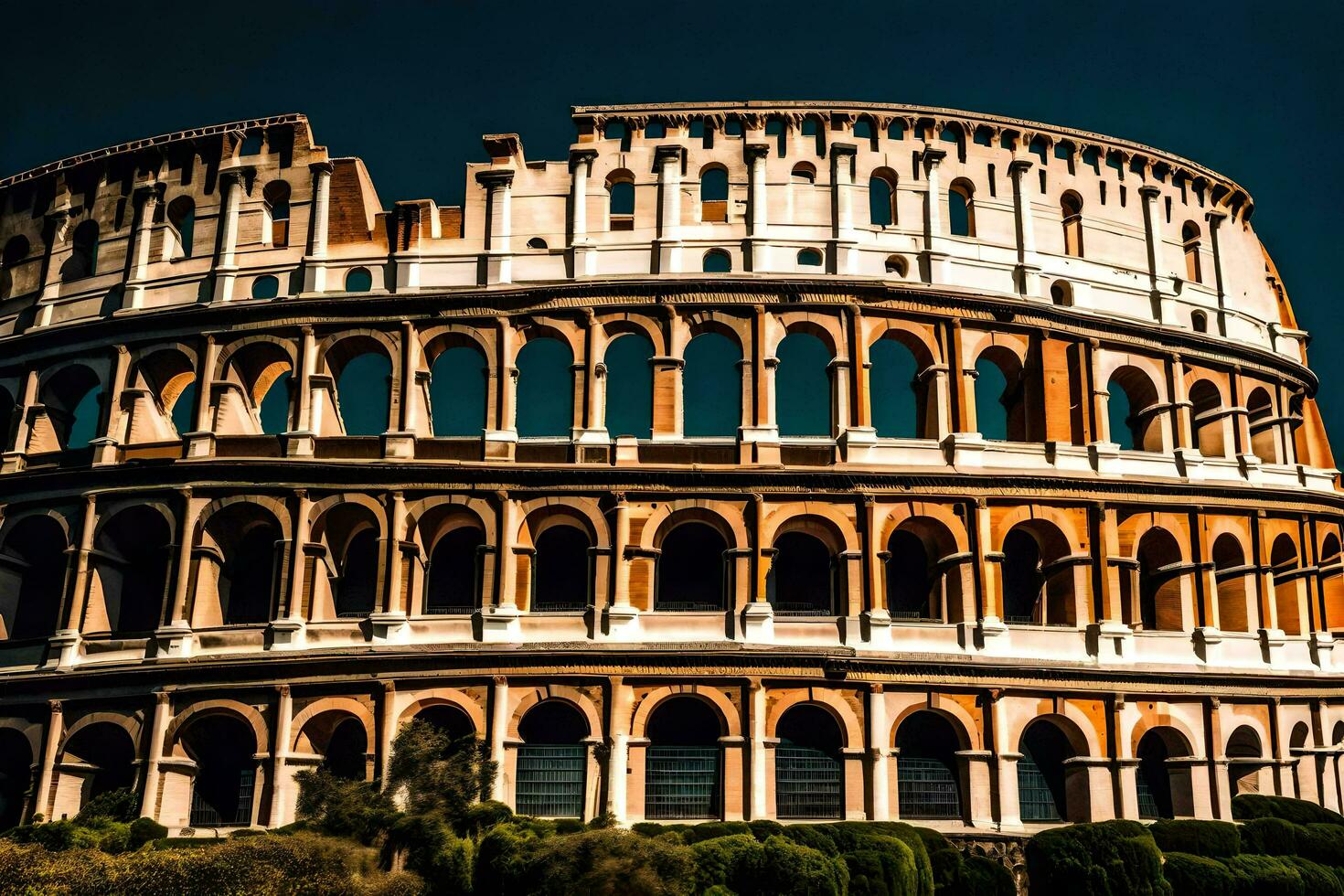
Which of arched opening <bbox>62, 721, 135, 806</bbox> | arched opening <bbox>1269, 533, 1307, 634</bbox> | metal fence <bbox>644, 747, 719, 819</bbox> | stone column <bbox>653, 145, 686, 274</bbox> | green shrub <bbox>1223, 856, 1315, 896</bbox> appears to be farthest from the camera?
arched opening <bbox>1269, 533, 1307, 634</bbox>

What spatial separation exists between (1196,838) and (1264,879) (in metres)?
1.76

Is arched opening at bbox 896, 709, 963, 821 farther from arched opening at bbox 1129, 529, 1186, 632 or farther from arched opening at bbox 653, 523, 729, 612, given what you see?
arched opening at bbox 1129, 529, 1186, 632

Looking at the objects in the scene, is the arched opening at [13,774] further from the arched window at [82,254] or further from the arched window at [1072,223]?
the arched window at [1072,223]

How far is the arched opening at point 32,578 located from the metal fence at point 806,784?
17.8 metres

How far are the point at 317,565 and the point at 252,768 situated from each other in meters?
4.72

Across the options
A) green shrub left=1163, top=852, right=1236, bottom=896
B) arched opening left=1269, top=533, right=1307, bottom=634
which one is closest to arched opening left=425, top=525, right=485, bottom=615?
green shrub left=1163, top=852, right=1236, bottom=896

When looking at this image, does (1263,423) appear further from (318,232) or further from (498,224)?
(318,232)

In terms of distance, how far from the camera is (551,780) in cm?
3112

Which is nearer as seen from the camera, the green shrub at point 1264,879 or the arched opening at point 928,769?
the green shrub at point 1264,879

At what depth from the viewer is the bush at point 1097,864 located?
25.8 metres

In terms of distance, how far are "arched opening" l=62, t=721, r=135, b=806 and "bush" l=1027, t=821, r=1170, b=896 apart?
774 inches

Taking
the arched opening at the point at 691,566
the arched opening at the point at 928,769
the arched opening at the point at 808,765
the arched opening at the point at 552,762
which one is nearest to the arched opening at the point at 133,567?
the arched opening at the point at 552,762

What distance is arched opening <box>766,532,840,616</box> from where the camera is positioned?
3372cm

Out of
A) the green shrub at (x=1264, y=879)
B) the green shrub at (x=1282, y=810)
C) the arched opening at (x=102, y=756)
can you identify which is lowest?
the green shrub at (x=1264, y=879)
